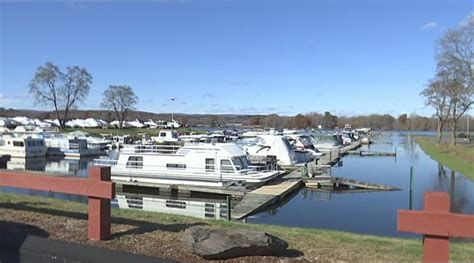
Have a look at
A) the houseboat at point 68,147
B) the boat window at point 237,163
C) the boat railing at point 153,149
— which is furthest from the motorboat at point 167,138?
the boat window at point 237,163

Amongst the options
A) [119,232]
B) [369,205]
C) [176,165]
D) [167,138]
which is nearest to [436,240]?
[119,232]

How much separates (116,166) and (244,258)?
29550 mm

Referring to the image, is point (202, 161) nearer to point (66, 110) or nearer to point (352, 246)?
point (352, 246)

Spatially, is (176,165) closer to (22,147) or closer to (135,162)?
(135,162)

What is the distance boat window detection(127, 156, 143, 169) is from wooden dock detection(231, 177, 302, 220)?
9.20 m

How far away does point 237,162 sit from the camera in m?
31.8

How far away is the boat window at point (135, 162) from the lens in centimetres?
3400

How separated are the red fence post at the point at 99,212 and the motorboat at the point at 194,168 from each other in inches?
903

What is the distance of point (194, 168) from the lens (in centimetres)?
3172

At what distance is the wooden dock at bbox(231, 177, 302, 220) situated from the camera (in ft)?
76.7

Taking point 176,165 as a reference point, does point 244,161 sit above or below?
above

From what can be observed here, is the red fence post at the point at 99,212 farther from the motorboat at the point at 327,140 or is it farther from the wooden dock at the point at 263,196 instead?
the motorboat at the point at 327,140

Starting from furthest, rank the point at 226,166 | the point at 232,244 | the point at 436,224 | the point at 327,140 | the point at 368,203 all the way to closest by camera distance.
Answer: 1. the point at 327,140
2. the point at 226,166
3. the point at 368,203
4. the point at 232,244
5. the point at 436,224

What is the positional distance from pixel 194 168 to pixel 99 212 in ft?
80.3
